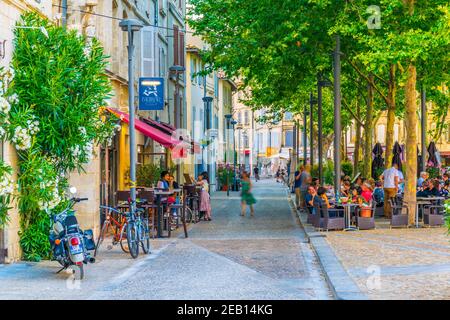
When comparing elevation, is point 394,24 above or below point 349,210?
above

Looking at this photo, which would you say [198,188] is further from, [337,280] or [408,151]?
[337,280]

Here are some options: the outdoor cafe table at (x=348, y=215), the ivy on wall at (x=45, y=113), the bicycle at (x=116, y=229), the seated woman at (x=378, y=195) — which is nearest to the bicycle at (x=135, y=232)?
the bicycle at (x=116, y=229)

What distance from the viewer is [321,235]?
75.4 ft

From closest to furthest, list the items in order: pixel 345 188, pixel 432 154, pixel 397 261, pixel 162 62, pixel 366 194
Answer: pixel 397 261 → pixel 366 194 → pixel 345 188 → pixel 162 62 → pixel 432 154

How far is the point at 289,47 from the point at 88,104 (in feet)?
37.7

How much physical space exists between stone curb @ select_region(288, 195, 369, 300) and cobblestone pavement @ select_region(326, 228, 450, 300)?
0.42 feet

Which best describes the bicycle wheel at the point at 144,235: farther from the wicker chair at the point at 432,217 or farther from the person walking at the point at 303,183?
the person walking at the point at 303,183

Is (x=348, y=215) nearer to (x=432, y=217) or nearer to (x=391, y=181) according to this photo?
(x=432, y=217)

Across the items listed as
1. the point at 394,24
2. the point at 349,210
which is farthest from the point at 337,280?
the point at 394,24

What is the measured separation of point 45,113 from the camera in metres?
17.3

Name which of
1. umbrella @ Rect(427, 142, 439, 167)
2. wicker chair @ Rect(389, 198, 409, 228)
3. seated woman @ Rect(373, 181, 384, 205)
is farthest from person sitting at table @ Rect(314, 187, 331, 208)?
umbrella @ Rect(427, 142, 439, 167)

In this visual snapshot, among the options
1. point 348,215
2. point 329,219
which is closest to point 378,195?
point 348,215

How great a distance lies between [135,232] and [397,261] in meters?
4.83

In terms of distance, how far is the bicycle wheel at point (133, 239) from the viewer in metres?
18.0
